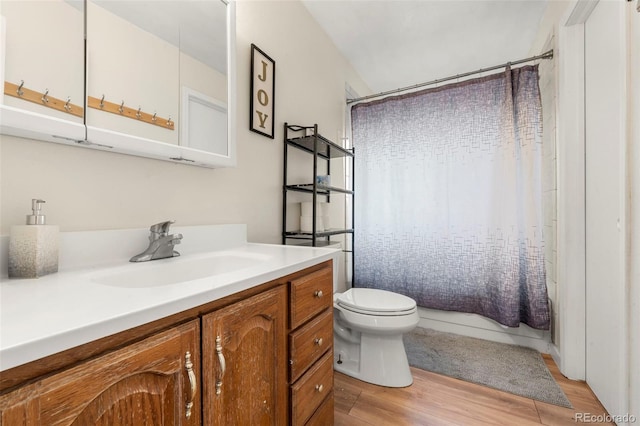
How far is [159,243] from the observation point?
95 cm

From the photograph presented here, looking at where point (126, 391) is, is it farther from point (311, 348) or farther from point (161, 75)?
point (161, 75)

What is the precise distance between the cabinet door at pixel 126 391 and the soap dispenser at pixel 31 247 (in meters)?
0.43

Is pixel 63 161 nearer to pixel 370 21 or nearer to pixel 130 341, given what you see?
pixel 130 341

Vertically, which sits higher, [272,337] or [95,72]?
[95,72]

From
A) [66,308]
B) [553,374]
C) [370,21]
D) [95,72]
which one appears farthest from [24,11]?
[553,374]

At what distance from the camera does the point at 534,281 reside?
1901 millimetres

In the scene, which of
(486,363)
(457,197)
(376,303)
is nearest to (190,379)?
(376,303)

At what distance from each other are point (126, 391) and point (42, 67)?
0.82 metres

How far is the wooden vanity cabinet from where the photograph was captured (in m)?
0.92

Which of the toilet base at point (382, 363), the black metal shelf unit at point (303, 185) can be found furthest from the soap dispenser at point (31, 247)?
the toilet base at point (382, 363)

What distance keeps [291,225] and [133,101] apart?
1.09 m

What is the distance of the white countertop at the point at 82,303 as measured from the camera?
0.37m

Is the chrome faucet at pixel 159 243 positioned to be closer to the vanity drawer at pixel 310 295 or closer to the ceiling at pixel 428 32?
the vanity drawer at pixel 310 295

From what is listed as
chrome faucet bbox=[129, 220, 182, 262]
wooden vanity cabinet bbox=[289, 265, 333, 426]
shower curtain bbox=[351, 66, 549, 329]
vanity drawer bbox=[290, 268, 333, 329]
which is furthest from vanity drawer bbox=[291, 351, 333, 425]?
shower curtain bbox=[351, 66, 549, 329]
